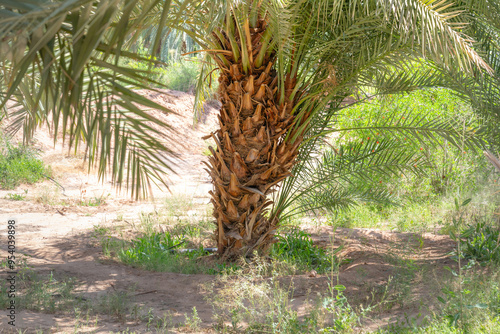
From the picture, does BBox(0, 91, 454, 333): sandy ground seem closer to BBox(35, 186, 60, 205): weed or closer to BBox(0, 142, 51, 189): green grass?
BBox(35, 186, 60, 205): weed

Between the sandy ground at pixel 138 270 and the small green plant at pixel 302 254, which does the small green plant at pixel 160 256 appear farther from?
the small green plant at pixel 302 254

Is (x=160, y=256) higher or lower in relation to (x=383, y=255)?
lower

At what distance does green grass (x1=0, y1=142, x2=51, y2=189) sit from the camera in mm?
9008

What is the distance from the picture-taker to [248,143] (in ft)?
15.2

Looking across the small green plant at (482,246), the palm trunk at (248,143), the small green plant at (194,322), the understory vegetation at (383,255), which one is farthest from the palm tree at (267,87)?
the small green plant at (482,246)

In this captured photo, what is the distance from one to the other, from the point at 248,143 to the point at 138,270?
190 centimetres

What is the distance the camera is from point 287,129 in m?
4.87

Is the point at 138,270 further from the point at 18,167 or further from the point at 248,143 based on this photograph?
the point at 18,167

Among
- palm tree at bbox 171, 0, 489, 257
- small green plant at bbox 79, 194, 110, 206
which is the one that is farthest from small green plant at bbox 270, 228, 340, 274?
small green plant at bbox 79, 194, 110, 206

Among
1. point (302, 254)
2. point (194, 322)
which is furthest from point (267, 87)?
point (194, 322)

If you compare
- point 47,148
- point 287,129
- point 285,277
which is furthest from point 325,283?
point 47,148

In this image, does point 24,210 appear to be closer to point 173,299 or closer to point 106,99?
point 173,299

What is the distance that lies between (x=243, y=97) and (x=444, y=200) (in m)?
4.69

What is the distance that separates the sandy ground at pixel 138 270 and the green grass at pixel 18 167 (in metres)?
0.25
